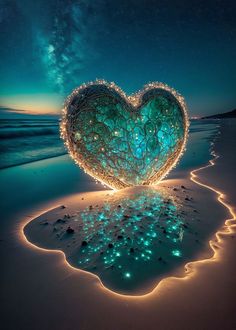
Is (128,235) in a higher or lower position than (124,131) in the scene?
lower

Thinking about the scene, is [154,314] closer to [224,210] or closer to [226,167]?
[224,210]

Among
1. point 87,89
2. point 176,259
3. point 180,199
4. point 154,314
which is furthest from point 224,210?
point 87,89

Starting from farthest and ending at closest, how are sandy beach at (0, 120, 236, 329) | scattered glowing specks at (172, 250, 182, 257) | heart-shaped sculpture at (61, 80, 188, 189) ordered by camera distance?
heart-shaped sculpture at (61, 80, 188, 189) → scattered glowing specks at (172, 250, 182, 257) → sandy beach at (0, 120, 236, 329)

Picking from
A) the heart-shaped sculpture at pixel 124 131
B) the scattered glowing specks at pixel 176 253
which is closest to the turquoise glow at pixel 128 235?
the scattered glowing specks at pixel 176 253

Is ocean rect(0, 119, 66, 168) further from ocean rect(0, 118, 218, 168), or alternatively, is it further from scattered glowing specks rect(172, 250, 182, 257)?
scattered glowing specks rect(172, 250, 182, 257)

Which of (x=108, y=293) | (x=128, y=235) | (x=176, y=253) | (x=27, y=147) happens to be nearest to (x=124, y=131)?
(x=128, y=235)

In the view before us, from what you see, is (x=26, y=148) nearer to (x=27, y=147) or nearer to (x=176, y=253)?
(x=27, y=147)

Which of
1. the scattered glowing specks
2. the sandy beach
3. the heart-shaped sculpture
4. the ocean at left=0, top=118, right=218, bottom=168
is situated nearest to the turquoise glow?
the scattered glowing specks

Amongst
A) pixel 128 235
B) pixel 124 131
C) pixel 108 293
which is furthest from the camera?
pixel 124 131

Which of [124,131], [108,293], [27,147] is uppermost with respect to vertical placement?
[124,131]
